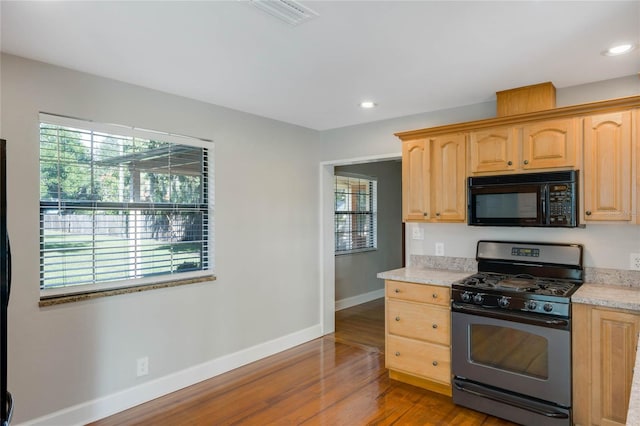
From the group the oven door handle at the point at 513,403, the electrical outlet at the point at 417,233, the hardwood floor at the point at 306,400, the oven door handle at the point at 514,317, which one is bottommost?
the hardwood floor at the point at 306,400

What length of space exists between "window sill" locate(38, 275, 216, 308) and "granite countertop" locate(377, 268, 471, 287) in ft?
5.54

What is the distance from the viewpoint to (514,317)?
263 cm

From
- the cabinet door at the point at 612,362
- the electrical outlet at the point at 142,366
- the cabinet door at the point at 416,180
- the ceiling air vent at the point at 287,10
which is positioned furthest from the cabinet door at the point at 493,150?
the electrical outlet at the point at 142,366

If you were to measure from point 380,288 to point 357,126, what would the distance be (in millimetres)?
3300

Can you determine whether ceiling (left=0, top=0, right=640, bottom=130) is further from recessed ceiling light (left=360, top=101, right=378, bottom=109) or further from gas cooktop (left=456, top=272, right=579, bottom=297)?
gas cooktop (left=456, top=272, right=579, bottom=297)

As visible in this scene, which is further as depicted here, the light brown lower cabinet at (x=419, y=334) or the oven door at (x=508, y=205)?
the light brown lower cabinet at (x=419, y=334)

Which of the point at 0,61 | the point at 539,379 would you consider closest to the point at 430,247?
the point at 539,379

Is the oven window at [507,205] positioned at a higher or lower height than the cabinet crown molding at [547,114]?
lower

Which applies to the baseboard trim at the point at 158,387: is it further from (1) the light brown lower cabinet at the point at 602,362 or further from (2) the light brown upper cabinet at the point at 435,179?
(1) the light brown lower cabinet at the point at 602,362

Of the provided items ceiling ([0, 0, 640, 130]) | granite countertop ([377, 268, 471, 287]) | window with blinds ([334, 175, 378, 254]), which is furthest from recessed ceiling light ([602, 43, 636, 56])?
window with blinds ([334, 175, 378, 254])

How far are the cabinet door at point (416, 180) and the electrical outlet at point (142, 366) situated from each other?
99.1 inches

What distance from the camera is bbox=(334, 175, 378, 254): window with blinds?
19.0ft

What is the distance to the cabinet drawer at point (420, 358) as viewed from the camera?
3.01 meters

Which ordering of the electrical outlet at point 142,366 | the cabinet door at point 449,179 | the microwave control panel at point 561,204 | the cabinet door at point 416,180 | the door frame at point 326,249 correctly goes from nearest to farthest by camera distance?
the microwave control panel at point 561,204 → the electrical outlet at point 142,366 → the cabinet door at point 449,179 → the cabinet door at point 416,180 → the door frame at point 326,249
